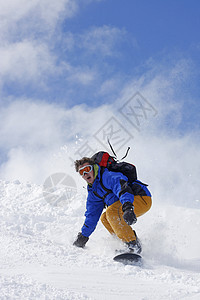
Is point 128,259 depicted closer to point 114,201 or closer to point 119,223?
point 119,223

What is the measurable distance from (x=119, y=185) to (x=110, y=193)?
Answer: 0.41 metres

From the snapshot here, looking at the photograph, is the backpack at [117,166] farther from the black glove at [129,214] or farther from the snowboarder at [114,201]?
the black glove at [129,214]

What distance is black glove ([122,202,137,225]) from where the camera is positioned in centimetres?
399

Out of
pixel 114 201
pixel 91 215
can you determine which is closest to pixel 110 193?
pixel 114 201

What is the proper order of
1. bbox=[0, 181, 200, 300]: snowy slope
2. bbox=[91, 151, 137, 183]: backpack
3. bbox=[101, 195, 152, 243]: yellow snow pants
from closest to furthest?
bbox=[0, 181, 200, 300]: snowy slope < bbox=[101, 195, 152, 243]: yellow snow pants < bbox=[91, 151, 137, 183]: backpack

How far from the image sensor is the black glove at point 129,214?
399cm

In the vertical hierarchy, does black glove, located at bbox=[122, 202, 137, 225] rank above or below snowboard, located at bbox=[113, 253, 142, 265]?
above

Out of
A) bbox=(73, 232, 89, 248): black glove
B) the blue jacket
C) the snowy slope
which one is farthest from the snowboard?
bbox=(73, 232, 89, 248): black glove

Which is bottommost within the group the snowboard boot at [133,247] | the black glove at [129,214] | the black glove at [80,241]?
the snowboard boot at [133,247]

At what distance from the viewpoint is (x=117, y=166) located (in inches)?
189

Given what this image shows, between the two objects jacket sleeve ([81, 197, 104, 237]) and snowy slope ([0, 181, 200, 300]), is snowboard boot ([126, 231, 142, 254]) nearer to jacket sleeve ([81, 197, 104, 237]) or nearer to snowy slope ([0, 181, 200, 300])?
snowy slope ([0, 181, 200, 300])

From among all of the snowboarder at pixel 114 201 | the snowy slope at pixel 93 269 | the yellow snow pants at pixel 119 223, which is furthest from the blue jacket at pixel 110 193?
the snowy slope at pixel 93 269

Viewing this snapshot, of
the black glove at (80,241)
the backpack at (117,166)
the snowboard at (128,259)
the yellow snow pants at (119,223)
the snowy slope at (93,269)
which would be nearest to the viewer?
the snowy slope at (93,269)

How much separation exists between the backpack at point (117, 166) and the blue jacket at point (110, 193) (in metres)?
0.16
